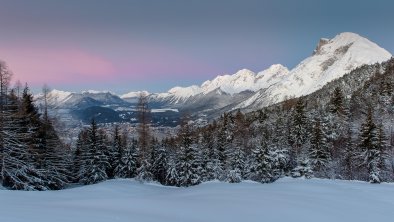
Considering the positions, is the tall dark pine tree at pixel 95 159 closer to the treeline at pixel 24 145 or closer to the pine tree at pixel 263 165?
the treeline at pixel 24 145

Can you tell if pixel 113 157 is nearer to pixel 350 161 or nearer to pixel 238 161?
pixel 238 161

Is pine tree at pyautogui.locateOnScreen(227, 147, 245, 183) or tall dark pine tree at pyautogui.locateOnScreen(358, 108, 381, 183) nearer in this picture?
pine tree at pyautogui.locateOnScreen(227, 147, 245, 183)

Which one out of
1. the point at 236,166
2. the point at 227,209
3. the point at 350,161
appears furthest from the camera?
the point at 350,161

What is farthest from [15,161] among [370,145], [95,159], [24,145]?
[370,145]

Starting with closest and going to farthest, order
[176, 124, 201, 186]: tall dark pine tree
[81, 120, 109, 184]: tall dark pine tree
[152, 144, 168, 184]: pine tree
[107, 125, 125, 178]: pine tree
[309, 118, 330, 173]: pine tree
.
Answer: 1. [81, 120, 109, 184]: tall dark pine tree
2. [176, 124, 201, 186]: tall dark pine tree
3. [309, 118, 330, 173]: pine tree
4. [107, 125, 125, 178]: pine tree
5. [152, 144, 168, 184]: pine tree

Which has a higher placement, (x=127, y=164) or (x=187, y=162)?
(x=187, y=162)

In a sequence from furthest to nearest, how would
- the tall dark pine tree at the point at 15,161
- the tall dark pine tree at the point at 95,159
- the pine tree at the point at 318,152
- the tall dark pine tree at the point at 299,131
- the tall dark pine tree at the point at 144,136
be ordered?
the tall dark pine tree at the point at 299,131, the pine tree at the point at 318,152, the tall dark pine tree at the point at 95,159, the tall dark pine tree at the point at 144,136, the tall dark pine tree at the point at 15,161

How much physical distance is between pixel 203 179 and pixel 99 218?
45268mm

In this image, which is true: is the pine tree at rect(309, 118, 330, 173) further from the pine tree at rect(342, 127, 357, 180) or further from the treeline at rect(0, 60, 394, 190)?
the pine tree at rect(342, 127, 357, 180)

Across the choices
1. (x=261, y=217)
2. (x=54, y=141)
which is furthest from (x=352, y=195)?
(x=54, y=141)

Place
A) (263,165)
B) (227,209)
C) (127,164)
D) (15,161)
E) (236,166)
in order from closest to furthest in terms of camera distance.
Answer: (227,209) < (15,161) < (263,165) < (236,166) < (127,164)

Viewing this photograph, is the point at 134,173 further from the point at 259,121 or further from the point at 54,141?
the point at 259,121

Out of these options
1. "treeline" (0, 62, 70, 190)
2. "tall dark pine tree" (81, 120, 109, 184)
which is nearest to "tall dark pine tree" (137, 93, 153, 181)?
"tall dark pine tree" (81, 120, 109, 184)

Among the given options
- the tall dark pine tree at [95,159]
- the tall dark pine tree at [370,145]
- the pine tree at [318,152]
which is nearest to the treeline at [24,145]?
the tall dark pine tree at [95,159]
